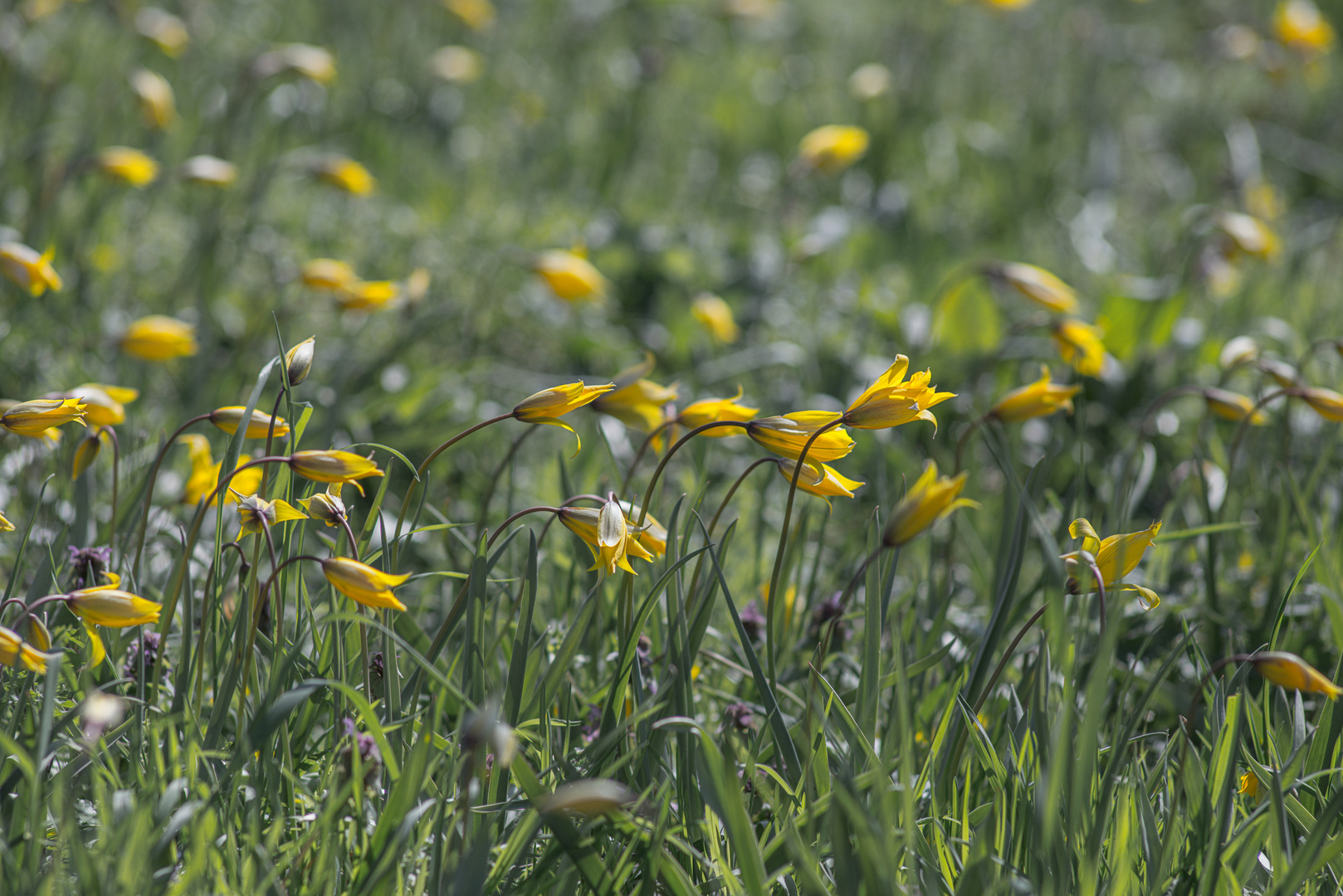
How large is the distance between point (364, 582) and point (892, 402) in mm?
770

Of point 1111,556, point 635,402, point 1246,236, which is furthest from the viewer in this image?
point 1246,236

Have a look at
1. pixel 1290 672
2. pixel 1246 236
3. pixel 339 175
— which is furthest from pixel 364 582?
pixel 1246 236

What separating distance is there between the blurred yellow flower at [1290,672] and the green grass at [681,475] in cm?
7

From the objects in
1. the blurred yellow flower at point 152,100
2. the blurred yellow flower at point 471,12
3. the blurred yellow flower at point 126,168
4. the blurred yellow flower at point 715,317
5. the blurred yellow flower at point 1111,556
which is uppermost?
the blurred yellow flower at point 471,12

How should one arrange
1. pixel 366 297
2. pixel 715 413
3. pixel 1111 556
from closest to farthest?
pixel 1111 556 < pixel 715 413 < pixel 366 297

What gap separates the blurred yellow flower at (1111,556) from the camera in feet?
4.62

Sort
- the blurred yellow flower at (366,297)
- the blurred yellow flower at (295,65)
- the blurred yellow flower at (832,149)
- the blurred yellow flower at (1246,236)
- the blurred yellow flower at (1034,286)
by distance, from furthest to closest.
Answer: the blurred yellow flower at (832,149) → the blurred yellow flower at (295,65) → the blurred yellow flower at (1246,236) → the blurred yellow flower at (1034,286) → the blurred yellow flower at (366,297)

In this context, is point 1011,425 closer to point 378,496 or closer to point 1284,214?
point 378,496

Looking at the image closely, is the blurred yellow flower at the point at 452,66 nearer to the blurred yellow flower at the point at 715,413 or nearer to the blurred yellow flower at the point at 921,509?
the blurred yellow flower at the point at 715,413

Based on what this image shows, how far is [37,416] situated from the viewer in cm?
152

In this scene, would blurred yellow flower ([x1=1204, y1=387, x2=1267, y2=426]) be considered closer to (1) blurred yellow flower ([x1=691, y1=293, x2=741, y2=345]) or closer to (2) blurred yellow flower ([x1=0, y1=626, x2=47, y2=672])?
(1) blurred yellow flower ([x1=691, y1=293, x2=741, y2=345])

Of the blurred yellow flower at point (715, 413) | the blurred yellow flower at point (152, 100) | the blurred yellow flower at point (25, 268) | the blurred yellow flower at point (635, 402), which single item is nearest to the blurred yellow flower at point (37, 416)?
the blurred yellow flower at point (25, 268)

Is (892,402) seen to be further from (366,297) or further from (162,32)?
(162,32)

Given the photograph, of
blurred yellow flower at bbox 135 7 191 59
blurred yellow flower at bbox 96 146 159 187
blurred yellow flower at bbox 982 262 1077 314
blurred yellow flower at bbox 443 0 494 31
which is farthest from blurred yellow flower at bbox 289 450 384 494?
blurred yellow flower at bbox 443 0 494 31
